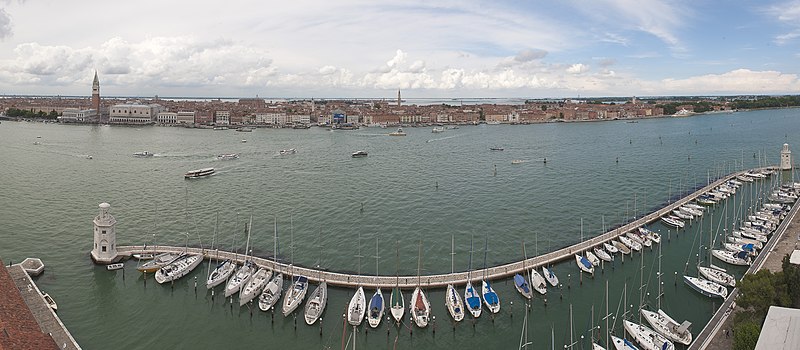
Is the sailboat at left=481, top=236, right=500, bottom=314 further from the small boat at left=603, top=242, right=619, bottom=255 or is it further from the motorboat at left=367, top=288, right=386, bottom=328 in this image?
the small boat at left=603, top=242, right=619, bottom=255

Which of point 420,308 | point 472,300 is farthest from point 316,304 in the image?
point 472,300

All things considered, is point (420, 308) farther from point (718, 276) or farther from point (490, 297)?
point (718, 276)

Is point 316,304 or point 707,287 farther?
point 707,287

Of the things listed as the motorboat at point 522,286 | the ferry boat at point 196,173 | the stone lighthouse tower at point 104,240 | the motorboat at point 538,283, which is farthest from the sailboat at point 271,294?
the ferry boat at point 196,173

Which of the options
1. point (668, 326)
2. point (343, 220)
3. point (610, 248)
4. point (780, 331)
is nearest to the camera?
point (780, 331)

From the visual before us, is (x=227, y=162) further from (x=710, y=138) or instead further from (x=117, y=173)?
(x=710, y=138)

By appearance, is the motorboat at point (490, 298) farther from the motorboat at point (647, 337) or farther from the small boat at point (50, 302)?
the small boat at point (50, 302)

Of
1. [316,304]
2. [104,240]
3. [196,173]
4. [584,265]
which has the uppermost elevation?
[196,173]
